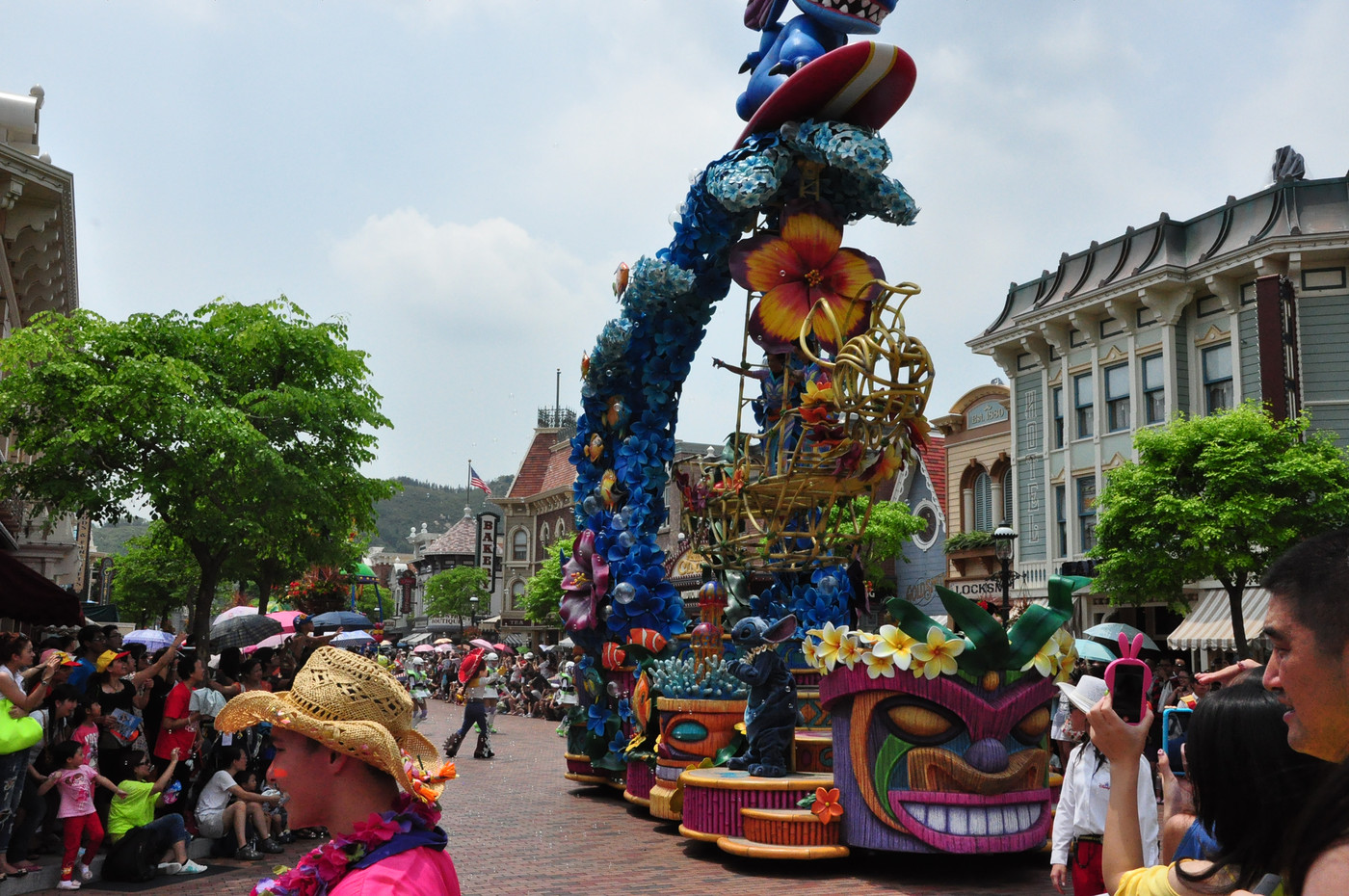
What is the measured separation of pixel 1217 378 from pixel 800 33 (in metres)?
17.5

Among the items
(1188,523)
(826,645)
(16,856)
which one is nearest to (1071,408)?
(1188,523)

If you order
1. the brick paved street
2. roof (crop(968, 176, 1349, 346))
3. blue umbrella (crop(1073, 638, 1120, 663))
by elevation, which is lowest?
the brick paved street

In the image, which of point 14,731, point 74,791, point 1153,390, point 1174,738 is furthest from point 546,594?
point 1174,738

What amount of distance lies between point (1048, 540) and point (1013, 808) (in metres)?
22.2

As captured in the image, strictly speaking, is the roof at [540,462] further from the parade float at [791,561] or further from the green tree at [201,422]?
the parade float at [791,561]

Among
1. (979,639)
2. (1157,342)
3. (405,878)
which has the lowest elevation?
(405,878)

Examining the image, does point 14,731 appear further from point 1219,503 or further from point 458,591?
point 458,591

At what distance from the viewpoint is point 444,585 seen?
257 feet

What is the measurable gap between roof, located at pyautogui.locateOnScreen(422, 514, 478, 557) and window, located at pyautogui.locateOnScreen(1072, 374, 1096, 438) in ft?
221

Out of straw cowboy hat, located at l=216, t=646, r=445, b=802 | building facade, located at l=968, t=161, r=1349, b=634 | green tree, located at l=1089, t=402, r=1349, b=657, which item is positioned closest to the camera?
straw cowboy hat, located at l=216, t=646, r=445, b=802

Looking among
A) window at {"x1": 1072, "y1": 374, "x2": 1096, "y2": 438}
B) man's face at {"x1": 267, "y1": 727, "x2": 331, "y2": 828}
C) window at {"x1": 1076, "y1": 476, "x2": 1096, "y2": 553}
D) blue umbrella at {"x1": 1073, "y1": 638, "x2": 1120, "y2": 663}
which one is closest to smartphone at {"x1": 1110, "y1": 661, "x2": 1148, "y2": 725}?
man's face at {"x1": 267, "y1": 727, "x2": 331, "y2": 828}

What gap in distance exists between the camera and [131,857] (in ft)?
29.3

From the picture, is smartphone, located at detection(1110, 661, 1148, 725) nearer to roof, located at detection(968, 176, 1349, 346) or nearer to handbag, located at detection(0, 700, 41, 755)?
handbag, located at detection(0, 700, 41, 755)

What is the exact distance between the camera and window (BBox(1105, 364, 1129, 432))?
28.5 metres
